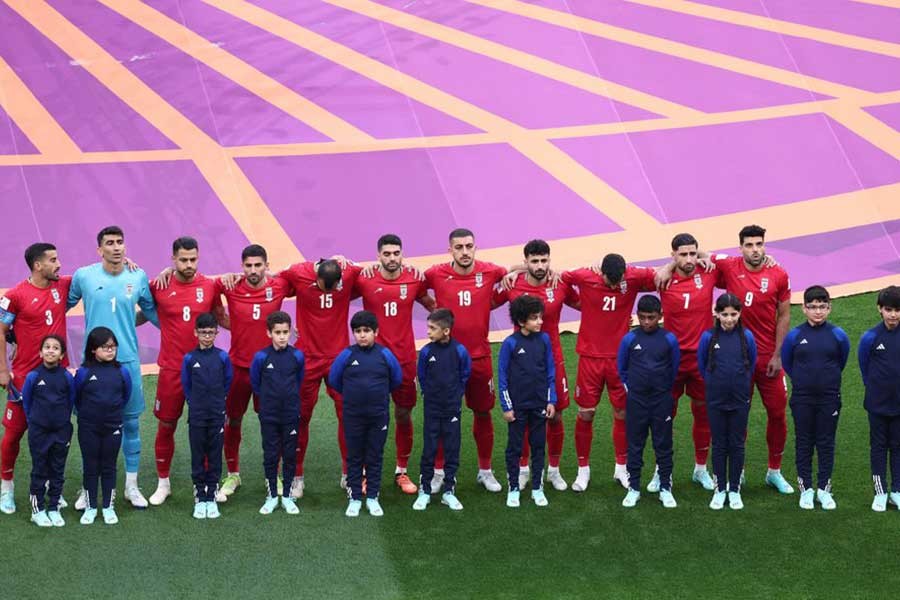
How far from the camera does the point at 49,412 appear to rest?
319 inches

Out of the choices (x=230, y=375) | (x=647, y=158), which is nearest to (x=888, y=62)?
(x=647, y=158)

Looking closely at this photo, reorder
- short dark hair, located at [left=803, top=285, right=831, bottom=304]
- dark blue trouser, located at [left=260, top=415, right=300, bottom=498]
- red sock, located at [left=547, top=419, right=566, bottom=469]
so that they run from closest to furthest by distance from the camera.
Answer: short dark hair, located at [left=803, top=285, right=831, bottom=304] → dark blue trouser, located at [left=260, top=415, right=300, bottom=498] → red sock, located at [left=547, top=419, right=566, bottom=469]

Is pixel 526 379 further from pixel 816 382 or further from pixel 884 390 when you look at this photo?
pixel 884 390

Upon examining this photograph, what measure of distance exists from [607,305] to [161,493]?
338cm

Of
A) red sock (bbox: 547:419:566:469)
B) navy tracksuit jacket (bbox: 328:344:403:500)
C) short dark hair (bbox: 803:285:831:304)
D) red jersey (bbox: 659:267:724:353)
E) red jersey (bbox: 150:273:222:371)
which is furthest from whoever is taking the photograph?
red sock (bbox: 547:419:566:469)

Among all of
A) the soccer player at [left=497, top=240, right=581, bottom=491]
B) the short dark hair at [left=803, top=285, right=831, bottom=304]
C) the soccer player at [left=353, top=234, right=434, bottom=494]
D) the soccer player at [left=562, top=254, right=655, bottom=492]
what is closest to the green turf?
the soccer player at [left=497, top=240, right=581, bottom=491]

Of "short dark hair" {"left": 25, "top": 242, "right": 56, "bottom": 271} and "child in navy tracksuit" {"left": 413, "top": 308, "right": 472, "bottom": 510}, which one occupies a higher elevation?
"short dark hair" {"left": 25, "top": 242, "right": 56, "bottom": 271}

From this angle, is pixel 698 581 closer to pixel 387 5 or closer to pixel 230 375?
pixel 230 375

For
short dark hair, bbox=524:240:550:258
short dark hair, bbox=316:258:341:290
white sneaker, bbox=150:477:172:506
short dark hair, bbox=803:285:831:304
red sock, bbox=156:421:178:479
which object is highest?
short dark hair, bbox=524:240:550:258

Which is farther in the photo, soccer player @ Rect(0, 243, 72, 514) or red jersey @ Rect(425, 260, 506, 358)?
red jersey @ Rect(425, 260, 506, 358)

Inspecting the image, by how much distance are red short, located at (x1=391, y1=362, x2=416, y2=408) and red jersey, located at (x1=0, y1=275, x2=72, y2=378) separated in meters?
2.28

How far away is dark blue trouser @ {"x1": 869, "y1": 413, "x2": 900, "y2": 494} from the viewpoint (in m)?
8.38

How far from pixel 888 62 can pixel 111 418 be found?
11.1 m

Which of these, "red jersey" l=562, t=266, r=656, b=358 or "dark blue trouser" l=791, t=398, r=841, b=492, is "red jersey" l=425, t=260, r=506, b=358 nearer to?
"red jersey" l=562, t=266, r=656, b=358
